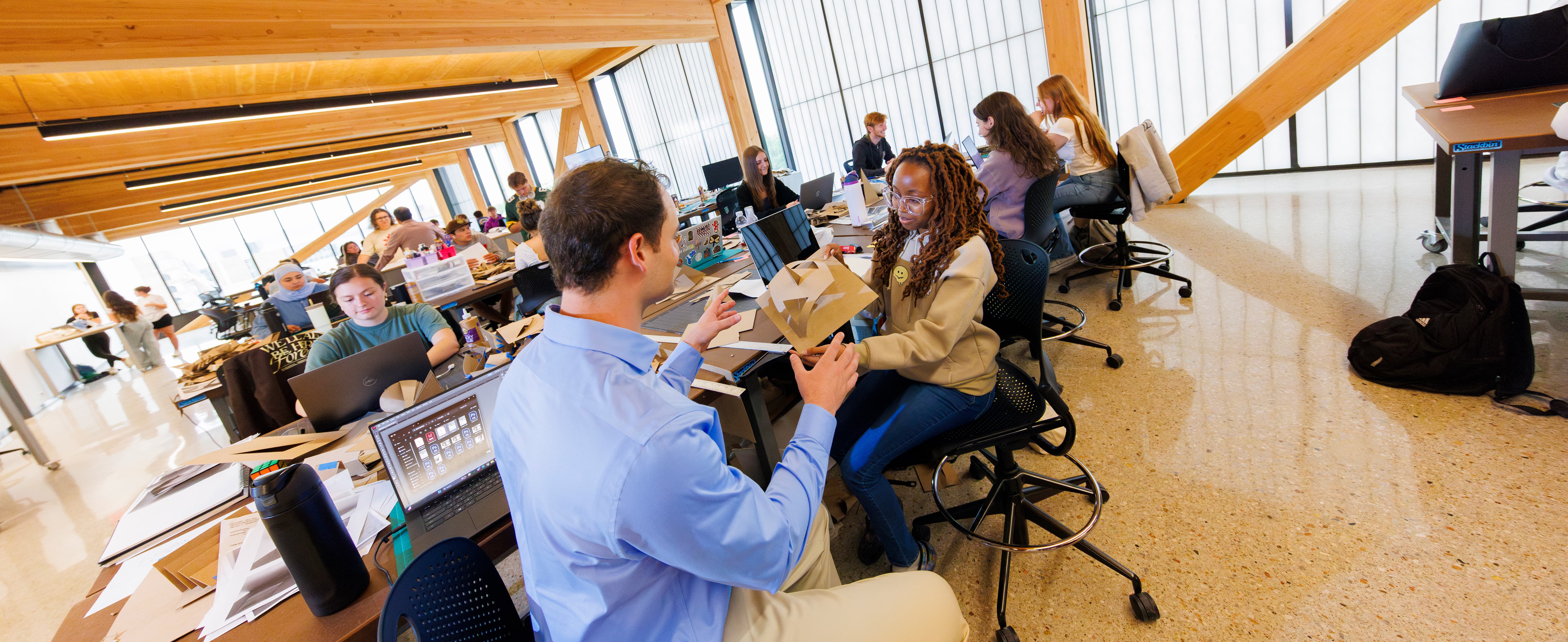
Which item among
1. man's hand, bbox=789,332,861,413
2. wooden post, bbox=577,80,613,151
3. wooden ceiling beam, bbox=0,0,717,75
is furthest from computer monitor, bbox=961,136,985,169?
wooden post, bbox=577,80,613,151

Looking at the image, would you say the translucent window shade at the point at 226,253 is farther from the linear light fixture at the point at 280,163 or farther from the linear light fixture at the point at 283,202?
the linear light fixture at the point at 280,163

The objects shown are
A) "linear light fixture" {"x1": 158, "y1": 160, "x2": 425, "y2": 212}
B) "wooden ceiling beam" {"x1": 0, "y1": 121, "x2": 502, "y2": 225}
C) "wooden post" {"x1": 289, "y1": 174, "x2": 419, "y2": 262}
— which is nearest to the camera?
"wooden ceiling beam" {"x1": 0, "y1": 121, "x2": 502, "y2": 225}

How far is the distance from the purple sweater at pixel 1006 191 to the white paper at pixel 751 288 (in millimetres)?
1373

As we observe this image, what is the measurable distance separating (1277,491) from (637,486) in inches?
80.9

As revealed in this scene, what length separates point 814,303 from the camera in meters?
1.36

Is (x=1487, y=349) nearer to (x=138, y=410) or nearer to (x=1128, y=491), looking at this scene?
(x=1128, y=491)

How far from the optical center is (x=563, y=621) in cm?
89

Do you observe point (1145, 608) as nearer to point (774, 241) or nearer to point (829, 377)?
point (829, 377)

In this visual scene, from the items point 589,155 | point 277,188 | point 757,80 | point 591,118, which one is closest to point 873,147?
point 757,80

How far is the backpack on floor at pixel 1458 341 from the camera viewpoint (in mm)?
1937

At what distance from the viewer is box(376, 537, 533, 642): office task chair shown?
80 cm

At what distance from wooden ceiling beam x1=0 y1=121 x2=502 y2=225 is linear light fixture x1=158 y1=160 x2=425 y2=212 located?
0.62 feet

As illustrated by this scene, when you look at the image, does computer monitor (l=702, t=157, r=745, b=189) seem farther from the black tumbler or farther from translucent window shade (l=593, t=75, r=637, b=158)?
the black tumbler

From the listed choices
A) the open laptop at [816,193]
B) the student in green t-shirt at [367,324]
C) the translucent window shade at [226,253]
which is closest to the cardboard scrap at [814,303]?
the student in green t-shirt at [367,324]
